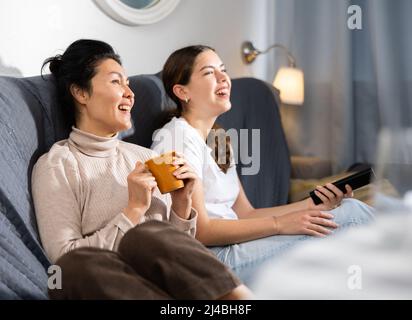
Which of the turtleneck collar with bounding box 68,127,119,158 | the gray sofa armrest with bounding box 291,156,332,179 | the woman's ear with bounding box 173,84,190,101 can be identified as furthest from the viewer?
the gray sofa armrest with bounding box 291,156,332,179

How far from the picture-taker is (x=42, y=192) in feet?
3.34

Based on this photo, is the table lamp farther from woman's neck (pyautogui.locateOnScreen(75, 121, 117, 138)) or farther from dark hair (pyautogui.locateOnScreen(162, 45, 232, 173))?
woman's neck (pyautogui.locateOnScreen(75, 121, 117, 138))

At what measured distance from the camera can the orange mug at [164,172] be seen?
101 centimetres

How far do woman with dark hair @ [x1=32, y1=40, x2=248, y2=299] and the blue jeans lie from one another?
116 millimetres

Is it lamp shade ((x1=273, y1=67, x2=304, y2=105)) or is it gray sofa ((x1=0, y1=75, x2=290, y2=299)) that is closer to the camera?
gray sofa ((x1=0, y1=75, x2=290, y2=299))

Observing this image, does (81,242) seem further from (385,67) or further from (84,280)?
(385,67)

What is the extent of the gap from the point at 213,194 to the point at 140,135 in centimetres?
25

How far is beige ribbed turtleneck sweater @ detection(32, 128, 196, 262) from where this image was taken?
38.8 inches

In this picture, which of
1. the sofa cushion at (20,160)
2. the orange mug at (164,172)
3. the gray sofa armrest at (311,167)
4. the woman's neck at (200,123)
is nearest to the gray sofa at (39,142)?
the sofa cushion at (20,160)

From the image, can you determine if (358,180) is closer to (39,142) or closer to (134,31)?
(39,142)

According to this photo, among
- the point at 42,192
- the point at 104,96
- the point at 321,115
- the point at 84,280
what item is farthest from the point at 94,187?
the point at 321,115

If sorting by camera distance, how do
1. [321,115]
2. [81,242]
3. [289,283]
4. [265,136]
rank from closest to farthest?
[289,283] → [81,242] → [265,136] → [321,115]

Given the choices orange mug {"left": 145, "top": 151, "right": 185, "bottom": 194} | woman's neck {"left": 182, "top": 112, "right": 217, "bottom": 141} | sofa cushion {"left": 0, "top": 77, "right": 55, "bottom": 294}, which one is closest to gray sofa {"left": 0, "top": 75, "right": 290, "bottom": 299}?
sofa cushion {"left": 0, "top": 77, "right": 55, "bottom": 294}

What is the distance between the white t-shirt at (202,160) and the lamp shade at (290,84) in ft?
2.84
